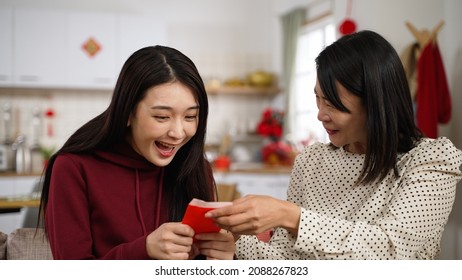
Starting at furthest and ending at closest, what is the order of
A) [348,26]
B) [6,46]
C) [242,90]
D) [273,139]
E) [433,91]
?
1. [242,90]
2. [273,139]
3. [6,46]
4. [348,26]
5. [433,91]

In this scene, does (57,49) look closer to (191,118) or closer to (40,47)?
(40,47)

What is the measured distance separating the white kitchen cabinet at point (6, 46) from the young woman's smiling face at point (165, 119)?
127 inches

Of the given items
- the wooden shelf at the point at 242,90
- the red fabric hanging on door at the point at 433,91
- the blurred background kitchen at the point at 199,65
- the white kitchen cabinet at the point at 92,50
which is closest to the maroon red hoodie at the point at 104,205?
the red fabric hanging on door at the point at 433,91

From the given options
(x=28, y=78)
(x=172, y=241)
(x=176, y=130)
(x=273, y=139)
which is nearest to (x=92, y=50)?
(x=28, y=78)

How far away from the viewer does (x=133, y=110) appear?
96 centimetres

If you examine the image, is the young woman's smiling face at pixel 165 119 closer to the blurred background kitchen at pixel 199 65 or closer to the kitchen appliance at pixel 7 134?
the blurred background kitchen at pixel 199 65

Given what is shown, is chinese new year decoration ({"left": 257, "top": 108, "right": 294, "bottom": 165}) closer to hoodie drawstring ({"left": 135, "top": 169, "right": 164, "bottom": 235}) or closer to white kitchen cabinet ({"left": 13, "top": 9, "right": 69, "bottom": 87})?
white kitchen cabinet ({"left": 13, "top": 9, "right": 69, "bottom": 87})

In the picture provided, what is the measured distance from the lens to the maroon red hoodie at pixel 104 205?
93cm

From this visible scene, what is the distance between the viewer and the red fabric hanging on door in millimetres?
2227

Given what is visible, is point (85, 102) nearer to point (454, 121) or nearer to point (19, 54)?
point (19, 54)

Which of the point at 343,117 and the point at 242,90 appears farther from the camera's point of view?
the point at 242,90

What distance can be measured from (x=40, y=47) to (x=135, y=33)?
2.16 ft

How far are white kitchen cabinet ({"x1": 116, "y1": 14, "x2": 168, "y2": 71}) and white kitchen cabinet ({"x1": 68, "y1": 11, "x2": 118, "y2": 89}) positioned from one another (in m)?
0.04
